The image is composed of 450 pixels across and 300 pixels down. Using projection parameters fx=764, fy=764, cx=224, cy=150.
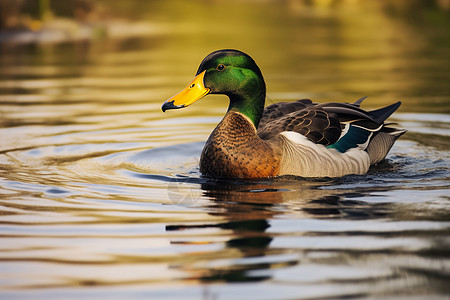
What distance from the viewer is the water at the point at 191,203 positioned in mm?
5043

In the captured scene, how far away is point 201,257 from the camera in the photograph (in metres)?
5.52

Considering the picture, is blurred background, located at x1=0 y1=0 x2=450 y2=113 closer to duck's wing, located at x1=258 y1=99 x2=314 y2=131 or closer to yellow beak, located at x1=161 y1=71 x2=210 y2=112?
duck's wing, located at x1=258 y1=99 x2=314 y2=131

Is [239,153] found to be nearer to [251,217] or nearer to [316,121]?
[316,121]

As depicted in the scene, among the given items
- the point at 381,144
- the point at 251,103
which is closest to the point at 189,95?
the point at 251,103

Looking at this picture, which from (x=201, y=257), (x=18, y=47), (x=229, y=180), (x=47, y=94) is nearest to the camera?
(x=201, y=257)

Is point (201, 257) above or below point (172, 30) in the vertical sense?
below

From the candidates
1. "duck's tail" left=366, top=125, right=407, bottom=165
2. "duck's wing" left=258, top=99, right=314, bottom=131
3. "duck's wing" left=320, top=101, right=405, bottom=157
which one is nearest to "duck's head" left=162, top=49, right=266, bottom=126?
"duck's wing" left=258, top=99, right=314, bottom=131

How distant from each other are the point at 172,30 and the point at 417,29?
8597mm

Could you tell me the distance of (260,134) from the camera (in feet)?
28.9

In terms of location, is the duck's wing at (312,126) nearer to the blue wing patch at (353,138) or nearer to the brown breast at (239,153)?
the blue wing patch at (353,138)

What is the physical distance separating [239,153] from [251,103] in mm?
701

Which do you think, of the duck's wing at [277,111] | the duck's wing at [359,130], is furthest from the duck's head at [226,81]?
the duck's wing at [359,130]

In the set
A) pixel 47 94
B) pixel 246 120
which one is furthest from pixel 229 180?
pixel 47 94

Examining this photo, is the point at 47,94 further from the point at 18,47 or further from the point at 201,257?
the point at 201,257
